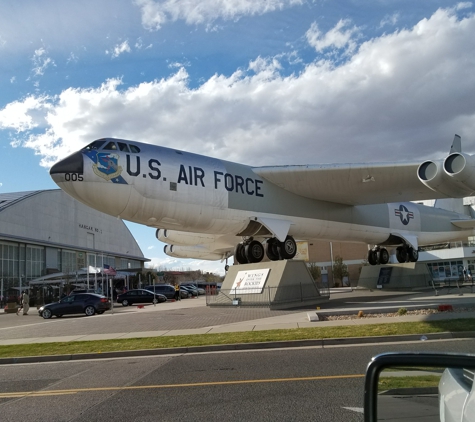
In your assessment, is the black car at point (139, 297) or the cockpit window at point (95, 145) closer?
the cockpit window at point (95, 145)

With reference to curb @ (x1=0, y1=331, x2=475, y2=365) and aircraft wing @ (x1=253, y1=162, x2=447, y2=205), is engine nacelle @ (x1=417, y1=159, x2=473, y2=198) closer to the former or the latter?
aircraft wing @ (x1=253, y1=162, x2=447, y2=205)

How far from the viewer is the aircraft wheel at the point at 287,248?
878 inches

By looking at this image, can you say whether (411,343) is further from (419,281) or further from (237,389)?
(419,281)

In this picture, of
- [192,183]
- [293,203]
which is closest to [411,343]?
[192,183]

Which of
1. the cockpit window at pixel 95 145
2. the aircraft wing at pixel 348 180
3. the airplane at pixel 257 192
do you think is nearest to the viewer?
the airplane at pixel 257 192

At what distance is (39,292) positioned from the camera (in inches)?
2092

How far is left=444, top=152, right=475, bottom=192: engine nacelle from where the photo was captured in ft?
50.8

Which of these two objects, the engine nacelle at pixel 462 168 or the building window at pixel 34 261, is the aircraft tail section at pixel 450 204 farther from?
the building window at pixel 34 261

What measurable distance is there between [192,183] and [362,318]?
8145 mm

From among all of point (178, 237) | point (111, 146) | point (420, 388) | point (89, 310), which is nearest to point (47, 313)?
point (89, 310)

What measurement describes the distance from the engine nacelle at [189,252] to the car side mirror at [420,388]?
3681 centimetres

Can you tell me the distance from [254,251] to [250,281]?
1.79 metres

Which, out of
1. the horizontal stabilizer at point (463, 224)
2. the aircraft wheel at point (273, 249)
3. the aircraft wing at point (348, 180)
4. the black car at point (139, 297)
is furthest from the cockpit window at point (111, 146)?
the horizontal stabilizer at point (463, 224)

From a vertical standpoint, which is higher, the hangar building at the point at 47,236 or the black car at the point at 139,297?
the hangar building at the point at 47,236
